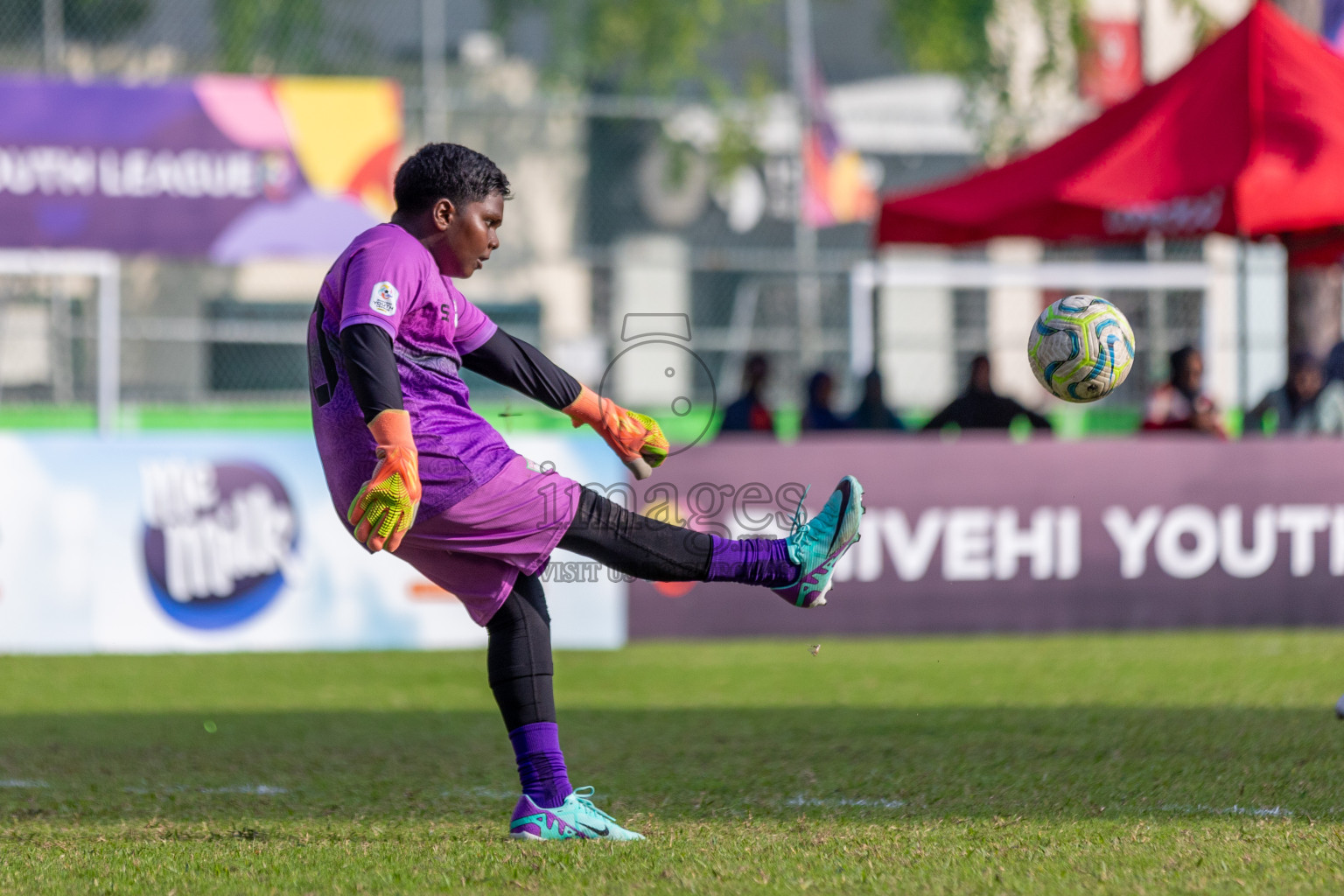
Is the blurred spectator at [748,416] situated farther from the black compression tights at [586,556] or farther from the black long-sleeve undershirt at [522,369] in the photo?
the black compression tights at [586,556]

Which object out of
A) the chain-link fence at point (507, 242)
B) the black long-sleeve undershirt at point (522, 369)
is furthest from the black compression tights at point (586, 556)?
the chain-link fence at point (507, 242)

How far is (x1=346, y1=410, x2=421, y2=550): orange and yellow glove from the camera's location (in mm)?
A: 3922

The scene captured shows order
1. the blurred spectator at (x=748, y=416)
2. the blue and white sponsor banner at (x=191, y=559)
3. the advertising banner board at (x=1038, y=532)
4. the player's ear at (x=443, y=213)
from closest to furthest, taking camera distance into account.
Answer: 1. the player's ear at (x=443, y=213)
2. the blue and white sponsor banner at (x=191, y=559)
3. the advertising banner board at (x=1038, y=532)
4. the blurred spectator at (x=748, y=416)

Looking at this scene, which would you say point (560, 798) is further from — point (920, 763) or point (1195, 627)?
point (1195, 627)

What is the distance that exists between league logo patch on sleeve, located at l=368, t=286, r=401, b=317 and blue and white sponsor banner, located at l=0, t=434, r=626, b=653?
4.63 m

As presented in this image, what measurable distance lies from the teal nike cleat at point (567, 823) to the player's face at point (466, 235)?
4.67 ft

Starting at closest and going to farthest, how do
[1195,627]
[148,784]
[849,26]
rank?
[148,784] < [1195,627] < [849,26]

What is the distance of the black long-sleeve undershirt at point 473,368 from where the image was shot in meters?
3.96

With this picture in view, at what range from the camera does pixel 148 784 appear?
5.36m

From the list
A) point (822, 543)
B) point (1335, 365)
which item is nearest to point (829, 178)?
point (1335, 365)

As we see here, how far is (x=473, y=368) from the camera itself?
4.60 meters

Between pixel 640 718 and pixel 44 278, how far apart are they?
34.6 ft

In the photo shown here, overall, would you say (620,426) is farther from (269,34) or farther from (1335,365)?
(269,34)

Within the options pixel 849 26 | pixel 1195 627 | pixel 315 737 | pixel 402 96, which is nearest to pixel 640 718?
pixel 315 737
